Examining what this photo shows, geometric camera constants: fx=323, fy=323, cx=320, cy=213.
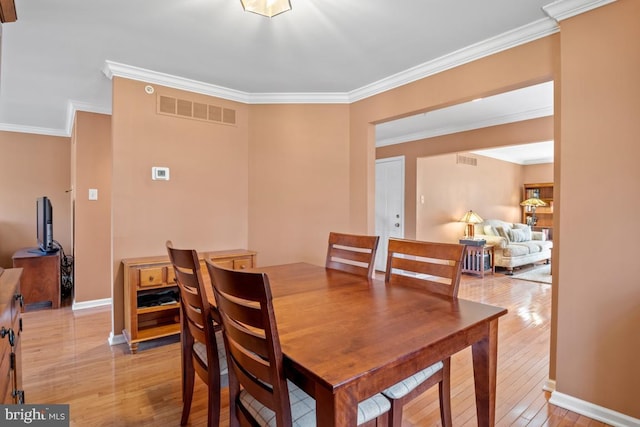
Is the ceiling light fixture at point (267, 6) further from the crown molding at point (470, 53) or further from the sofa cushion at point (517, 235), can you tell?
the sofa cushion at point (517, 235)

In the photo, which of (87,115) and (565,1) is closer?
(565,1)

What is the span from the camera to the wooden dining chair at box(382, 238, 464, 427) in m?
1.30

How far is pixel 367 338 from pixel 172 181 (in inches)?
104

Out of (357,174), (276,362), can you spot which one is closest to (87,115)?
(357,174)

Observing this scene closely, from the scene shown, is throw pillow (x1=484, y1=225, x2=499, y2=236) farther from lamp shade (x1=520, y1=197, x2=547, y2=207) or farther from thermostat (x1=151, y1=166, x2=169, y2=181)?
thermostat (x1=151, y1=166, x2=169, y2=181)

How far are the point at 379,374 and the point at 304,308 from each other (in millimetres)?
507

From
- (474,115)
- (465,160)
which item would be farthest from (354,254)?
(465,160)

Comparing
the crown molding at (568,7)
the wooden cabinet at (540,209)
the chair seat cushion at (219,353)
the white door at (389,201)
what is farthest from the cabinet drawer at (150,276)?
the wooden cabinet at (540,209)

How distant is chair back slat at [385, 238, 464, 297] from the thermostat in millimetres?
2237

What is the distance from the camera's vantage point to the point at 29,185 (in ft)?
15.1

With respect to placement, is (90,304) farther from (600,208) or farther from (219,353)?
(600,208)

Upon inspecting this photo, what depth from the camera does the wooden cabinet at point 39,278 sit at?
12.1 feet

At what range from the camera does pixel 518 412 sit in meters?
1.91

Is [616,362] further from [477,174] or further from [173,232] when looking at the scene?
[477,174]
